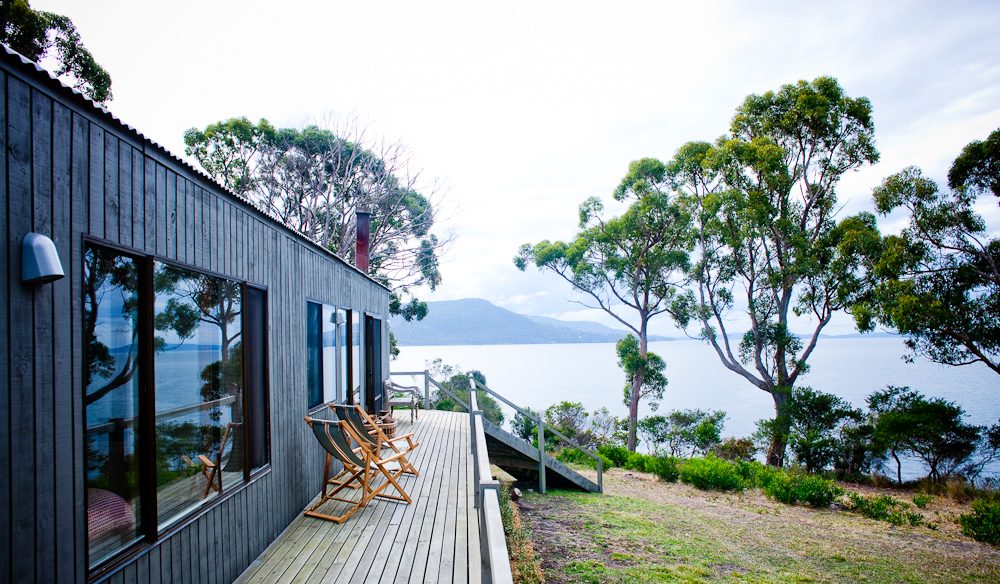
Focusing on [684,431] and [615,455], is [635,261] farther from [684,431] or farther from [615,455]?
[615,455]

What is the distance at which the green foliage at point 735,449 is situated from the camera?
16625 millimetres

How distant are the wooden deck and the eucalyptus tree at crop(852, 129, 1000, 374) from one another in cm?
1233

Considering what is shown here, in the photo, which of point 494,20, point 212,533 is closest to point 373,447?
point 212,533

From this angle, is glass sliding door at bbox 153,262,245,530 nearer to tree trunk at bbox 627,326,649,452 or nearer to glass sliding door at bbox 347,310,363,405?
glass sliding door at bbox 347,310,363,405

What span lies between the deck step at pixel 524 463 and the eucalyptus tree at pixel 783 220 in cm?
809

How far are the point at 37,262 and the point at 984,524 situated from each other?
11.8m

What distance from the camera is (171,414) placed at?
2.74 metres

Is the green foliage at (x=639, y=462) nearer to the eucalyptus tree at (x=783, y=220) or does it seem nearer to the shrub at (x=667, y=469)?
the shrub at (x=667, y=469)

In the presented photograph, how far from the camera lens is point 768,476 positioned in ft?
39.4

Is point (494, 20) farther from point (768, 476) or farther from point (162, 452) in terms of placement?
point (162, 452)

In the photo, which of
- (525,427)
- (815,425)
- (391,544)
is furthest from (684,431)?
(391,544)

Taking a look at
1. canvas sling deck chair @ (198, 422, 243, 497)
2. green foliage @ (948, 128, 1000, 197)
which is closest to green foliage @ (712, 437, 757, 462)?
green foliage @ (948, 128, 1000, 197)

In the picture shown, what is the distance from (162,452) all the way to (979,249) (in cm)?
1662

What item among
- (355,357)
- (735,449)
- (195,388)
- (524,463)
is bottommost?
(735,449)
